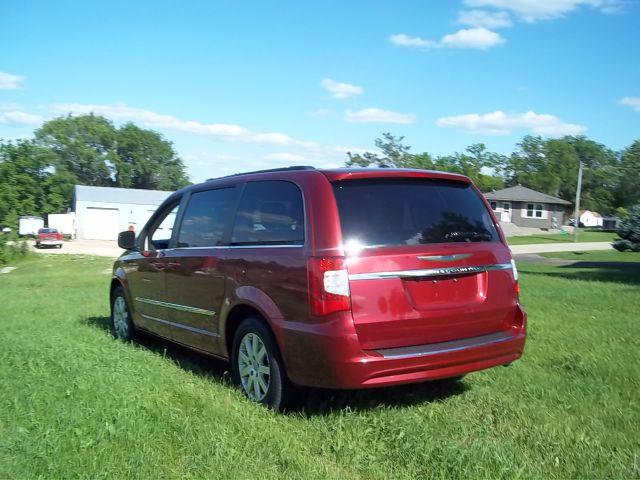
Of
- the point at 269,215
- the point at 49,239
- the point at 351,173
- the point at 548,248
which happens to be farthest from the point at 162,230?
the point at 49,239

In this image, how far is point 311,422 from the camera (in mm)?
4309

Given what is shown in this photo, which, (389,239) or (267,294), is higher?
(389,239)

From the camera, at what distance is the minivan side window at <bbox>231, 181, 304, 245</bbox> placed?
15.0 ft

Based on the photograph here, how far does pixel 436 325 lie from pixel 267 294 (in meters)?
1.26

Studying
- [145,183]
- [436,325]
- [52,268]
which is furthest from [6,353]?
[145,183]

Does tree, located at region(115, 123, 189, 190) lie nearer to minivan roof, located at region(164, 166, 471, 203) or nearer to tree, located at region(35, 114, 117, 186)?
tree, located at region(35, 114, 117, 186)

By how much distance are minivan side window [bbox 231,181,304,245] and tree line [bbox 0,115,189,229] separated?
6376 centimetres

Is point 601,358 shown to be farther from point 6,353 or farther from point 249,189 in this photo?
point 6,353

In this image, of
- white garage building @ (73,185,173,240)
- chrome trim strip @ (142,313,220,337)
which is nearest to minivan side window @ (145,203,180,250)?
chrome trim strip @ (142,313,220,337)

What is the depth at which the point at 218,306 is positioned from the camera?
5.19 m

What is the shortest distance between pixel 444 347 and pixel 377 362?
57 cm

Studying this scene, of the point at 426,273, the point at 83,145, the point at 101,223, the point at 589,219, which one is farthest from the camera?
the point at 589,219

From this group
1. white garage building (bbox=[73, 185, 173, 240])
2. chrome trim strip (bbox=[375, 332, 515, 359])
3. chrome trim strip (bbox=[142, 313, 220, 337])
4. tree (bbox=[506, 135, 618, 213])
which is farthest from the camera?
tree (bbox=[506, 135, 618, 213])

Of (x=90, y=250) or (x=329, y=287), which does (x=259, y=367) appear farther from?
(x=90, y=250)
